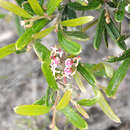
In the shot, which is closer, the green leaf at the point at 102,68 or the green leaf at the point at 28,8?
the green leaf at the point at 28,8

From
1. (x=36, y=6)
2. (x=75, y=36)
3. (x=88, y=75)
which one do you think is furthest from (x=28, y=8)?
(x=88, y=75)

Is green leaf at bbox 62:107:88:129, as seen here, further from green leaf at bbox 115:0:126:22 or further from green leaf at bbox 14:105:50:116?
green leaf at bbox 115:0:126:22

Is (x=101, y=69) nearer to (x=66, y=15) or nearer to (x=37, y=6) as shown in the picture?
(x=66, y=15)

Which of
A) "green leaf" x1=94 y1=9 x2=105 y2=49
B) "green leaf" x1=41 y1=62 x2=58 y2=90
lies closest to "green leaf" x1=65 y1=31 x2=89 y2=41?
"green leaf" x1=94 y1=9 x2=105 y2=49

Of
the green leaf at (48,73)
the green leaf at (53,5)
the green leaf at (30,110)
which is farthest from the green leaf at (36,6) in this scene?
the green leaf at (30,110)

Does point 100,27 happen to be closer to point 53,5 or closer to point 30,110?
point 53,5

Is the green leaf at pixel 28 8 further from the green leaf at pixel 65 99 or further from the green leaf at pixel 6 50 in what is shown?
the green leaf at pixel 65 99

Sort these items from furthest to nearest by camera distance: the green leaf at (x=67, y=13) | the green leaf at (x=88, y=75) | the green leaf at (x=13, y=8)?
1. the green leaf at (x=67, y=13)
2. the green leaf at (x=88, y=75)
3. the green leaf at (x=13, y=8)
